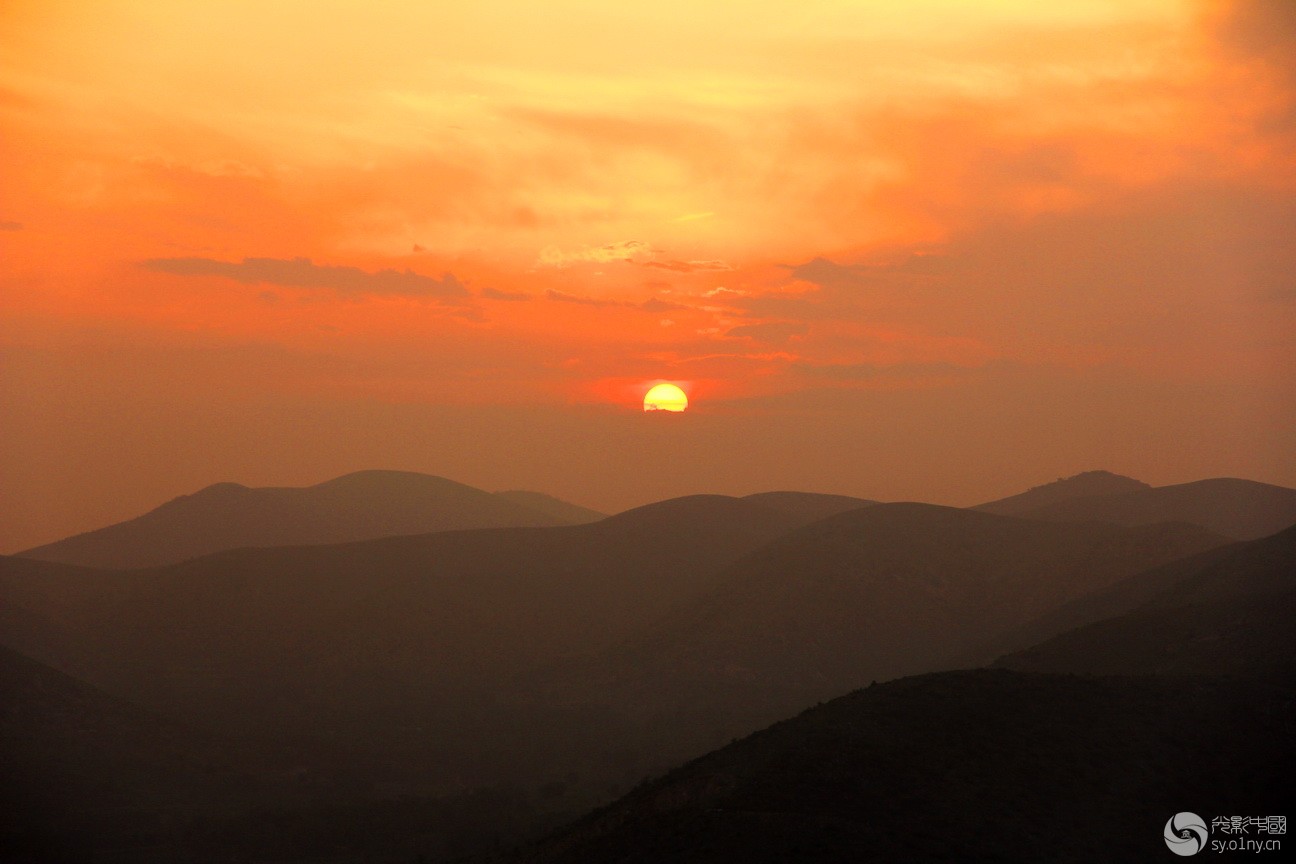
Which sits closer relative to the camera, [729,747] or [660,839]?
[660,839]

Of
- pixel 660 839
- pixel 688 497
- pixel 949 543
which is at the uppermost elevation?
pixel 688 497

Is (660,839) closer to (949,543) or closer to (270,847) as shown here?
(270,847)

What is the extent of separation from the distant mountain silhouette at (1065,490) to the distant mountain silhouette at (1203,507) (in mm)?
16217

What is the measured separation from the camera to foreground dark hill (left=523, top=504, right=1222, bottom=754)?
87125mm

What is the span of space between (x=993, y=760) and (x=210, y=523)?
7471 inches

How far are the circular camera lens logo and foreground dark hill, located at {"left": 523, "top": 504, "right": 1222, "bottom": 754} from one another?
48.9 m

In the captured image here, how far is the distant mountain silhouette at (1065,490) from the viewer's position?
15875 centimetres

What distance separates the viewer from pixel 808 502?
178 metres

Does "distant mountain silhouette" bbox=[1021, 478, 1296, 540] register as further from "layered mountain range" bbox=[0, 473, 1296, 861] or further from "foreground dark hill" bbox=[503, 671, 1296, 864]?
"foreground dark hill" bbox=[503, 671, 1296, 864]

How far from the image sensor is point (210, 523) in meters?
198

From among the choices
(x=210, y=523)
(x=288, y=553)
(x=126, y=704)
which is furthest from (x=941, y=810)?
(x=210, y=523)

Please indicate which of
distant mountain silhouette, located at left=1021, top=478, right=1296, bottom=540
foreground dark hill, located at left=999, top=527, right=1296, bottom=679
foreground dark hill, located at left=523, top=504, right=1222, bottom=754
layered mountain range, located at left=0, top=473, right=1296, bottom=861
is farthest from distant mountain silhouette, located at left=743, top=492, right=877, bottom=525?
foreground dark hill, located at left=999, top=527, right=1296, bottom=679

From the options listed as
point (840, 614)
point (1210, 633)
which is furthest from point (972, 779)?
point (840, 614)

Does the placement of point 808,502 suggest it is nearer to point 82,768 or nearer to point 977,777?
point 82,768
